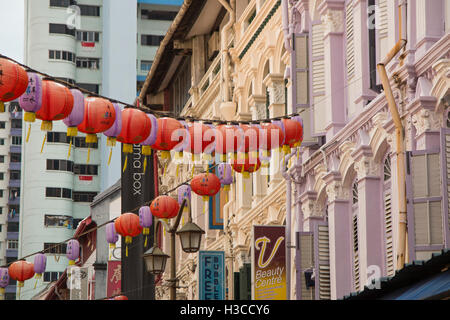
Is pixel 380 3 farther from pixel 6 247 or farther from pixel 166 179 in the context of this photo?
pixel 6 247

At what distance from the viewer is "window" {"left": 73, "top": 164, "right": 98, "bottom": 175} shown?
8075 centimetres

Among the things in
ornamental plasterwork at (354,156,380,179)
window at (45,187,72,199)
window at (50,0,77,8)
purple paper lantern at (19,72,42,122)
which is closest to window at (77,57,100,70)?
window at (50,0,77,8)

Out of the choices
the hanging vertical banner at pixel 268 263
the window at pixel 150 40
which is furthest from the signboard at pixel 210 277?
the window at pixel 150 40

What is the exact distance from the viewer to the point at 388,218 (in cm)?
1845

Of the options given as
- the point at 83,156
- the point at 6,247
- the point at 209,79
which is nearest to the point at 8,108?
the point at 6,247

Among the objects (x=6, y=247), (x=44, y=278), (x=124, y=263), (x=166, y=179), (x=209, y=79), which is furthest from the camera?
(x=6, y=247)

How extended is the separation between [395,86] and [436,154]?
1.92m

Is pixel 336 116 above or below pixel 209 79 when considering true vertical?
below

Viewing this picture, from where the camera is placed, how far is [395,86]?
17.6m

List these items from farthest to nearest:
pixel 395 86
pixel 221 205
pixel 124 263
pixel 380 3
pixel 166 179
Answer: pixel 166 179
pixel 124 263
pixel 221 205
pixel 380 3
pixel 395 86

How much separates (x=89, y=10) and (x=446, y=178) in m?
69.4

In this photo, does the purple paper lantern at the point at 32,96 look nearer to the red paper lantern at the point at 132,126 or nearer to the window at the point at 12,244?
the red paper lantern at the point at 132,126

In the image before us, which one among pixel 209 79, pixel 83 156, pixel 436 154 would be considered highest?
pixel 83 156

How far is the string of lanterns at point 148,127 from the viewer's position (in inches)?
664
